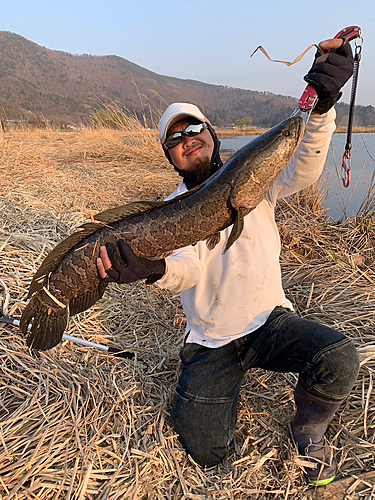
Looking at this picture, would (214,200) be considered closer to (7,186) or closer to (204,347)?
(204,347)

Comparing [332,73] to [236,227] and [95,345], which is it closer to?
[236,227]

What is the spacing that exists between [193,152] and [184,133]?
210mm

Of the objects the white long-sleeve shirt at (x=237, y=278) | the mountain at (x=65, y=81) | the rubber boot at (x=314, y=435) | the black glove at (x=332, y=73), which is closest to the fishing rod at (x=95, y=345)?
the white long-sleeve shirt at (x=237, y=278)

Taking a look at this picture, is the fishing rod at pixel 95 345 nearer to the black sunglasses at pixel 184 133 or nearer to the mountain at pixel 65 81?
the black sunglasses at pixel 184 133

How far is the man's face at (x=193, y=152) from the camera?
2.78m

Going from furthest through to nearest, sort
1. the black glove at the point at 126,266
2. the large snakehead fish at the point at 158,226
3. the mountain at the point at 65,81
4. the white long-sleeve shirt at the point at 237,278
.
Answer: the mountain at the point at 65,81 < the white long-sleeve shirt at the point at 237,278 < the black glove at the point at 126,266 < the large snakehead fish at the point at 158,226

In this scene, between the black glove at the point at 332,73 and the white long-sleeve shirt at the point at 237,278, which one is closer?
the black glove at the point at 332,73

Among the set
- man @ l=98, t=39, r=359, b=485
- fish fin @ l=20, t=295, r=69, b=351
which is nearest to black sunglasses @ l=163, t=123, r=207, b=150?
man @ l=98, t=39, r=359, b=485

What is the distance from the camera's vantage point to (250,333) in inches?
96.4

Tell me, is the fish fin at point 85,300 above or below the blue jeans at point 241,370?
above

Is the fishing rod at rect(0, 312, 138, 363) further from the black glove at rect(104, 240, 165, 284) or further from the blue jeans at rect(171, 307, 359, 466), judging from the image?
the black glove at rect(104, 240, 165, 284)

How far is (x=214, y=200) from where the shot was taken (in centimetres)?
191

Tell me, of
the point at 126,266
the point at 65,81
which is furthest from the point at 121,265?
the point at 65,81

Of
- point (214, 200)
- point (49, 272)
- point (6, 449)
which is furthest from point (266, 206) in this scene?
point (6, 449)
